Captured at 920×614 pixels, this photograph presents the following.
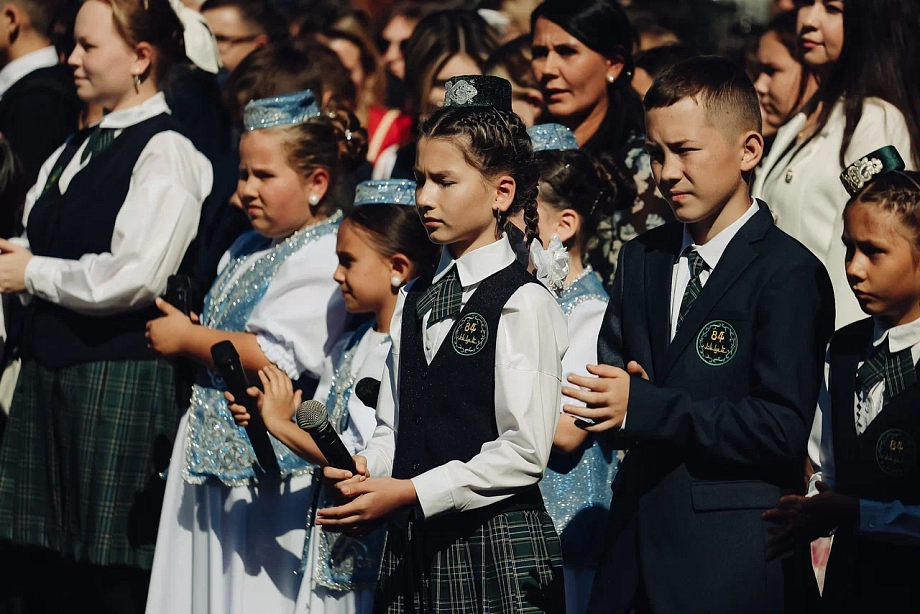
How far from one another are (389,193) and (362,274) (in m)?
0.30

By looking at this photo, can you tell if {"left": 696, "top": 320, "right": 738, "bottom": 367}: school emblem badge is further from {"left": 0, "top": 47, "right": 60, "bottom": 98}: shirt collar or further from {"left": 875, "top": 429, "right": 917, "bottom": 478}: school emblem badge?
{"left": 0, "top": 47, "right": 60, "bottom": 98}: shirt collar

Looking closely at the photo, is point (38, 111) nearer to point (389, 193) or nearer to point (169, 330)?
point (169, 330)

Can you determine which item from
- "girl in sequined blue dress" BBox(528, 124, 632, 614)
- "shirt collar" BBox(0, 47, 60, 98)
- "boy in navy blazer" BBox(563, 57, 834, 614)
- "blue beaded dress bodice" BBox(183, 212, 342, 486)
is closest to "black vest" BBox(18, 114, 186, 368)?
"blue beaded dress bodice" BBox(183, 212, 342, 486)

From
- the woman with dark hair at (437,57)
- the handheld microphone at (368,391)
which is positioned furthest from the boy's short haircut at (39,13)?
the handheld microphone at (368,391)

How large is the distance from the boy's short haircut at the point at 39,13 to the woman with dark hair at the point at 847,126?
3.38m

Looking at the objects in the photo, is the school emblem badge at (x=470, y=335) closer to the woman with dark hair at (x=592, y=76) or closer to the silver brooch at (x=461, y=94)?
the silver brooch at (x=461, y=94)

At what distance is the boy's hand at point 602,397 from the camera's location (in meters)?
2.93

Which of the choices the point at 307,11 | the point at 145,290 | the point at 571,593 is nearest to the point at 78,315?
the point at 145,290

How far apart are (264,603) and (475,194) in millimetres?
1836

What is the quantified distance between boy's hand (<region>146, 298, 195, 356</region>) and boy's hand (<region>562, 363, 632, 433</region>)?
5.85 feet

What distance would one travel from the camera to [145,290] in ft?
15.2

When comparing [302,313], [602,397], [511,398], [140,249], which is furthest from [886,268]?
[140,249]

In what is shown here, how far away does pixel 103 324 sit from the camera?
15.7 feet

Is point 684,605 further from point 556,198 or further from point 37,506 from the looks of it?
point 37,506
